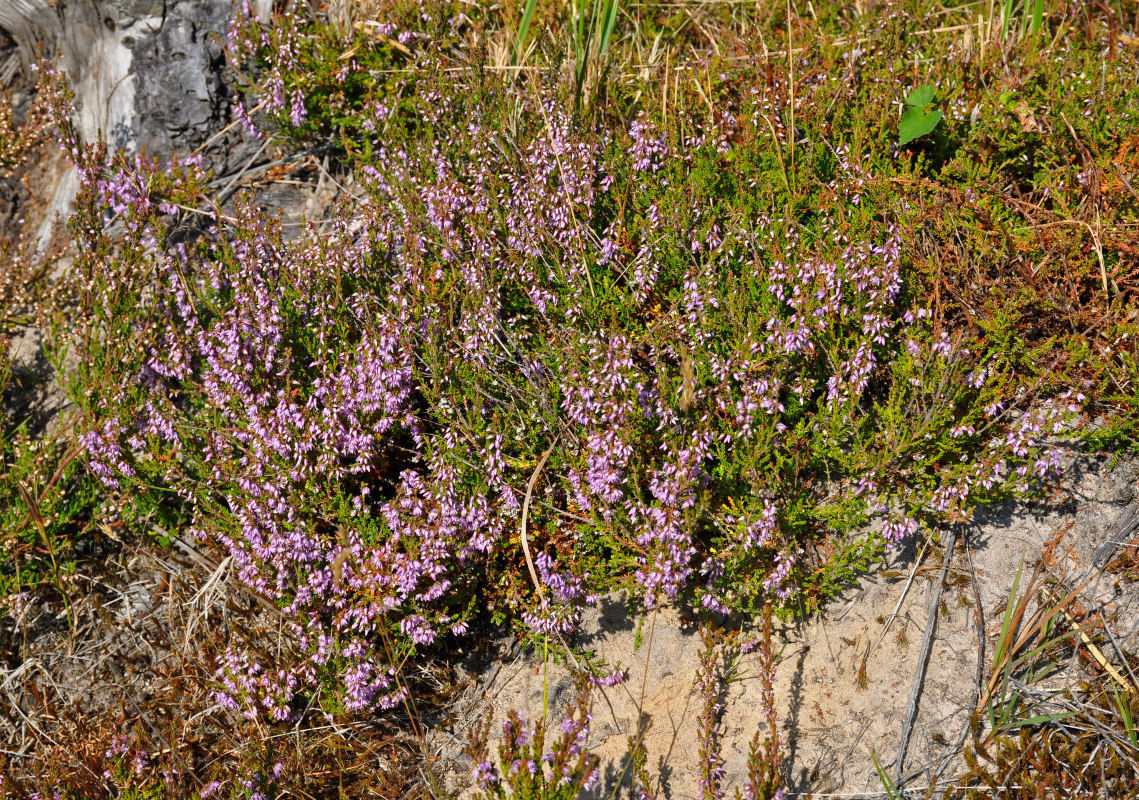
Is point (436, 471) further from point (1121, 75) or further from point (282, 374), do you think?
point (1121, 75)

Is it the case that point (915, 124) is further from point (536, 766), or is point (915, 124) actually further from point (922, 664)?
point (536, 766)

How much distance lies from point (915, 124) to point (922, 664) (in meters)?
2.66

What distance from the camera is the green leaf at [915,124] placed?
3797 millimetres

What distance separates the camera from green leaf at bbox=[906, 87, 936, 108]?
12.8 ft

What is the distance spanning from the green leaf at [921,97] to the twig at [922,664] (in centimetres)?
217

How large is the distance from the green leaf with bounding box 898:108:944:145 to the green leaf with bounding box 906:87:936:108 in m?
0.04

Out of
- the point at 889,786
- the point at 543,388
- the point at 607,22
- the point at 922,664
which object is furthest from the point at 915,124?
the point at 889,786

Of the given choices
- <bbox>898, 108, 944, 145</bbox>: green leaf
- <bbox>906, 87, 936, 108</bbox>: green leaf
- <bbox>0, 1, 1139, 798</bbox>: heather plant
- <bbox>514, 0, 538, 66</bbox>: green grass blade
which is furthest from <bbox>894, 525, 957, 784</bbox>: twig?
<bbox>514, 0, 538, 66</bbox>: green grass blade

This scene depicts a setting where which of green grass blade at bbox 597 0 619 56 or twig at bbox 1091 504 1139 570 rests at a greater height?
green grass blade at bbox 597 0 619 56

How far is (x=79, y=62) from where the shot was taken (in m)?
5.57

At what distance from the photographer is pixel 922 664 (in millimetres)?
3336

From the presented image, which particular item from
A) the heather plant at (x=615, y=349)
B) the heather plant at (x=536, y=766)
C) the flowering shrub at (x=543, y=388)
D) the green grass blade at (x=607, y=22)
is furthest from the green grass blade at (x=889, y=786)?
the green grass blade at (x=607, y=22)

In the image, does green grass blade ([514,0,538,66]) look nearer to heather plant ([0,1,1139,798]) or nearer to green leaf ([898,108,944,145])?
heather plant ([0,1,1139,798])

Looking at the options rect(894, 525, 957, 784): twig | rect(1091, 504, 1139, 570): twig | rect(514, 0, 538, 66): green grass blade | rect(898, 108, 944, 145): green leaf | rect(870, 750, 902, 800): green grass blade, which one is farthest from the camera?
rect(514, 0, 538, 66): green grass blade
